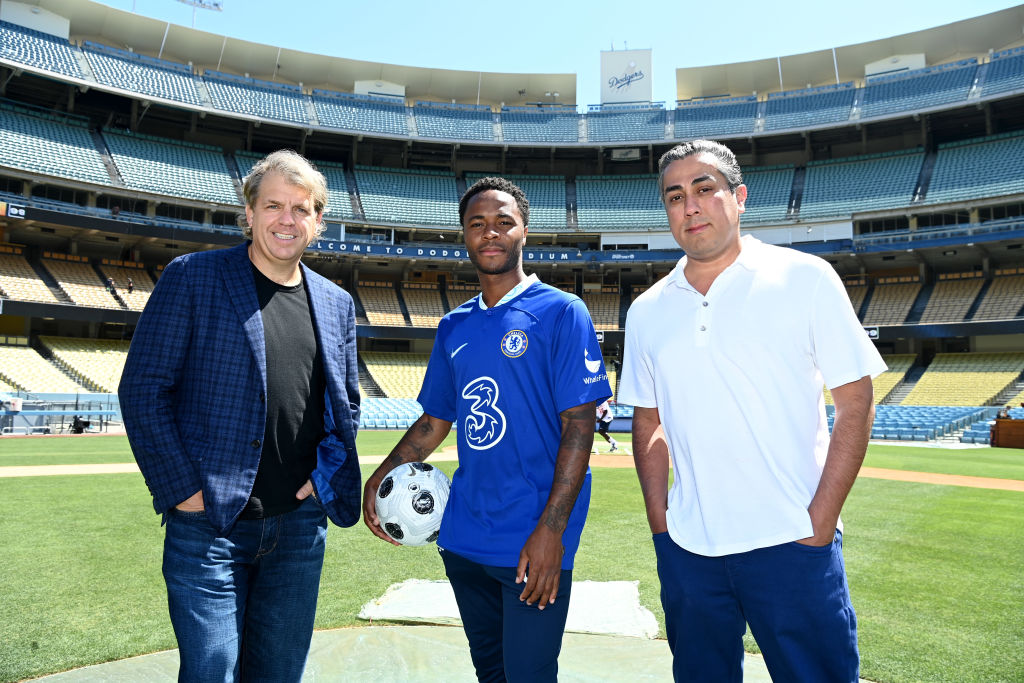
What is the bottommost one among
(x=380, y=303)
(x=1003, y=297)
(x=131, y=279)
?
(x=1003, y=297)

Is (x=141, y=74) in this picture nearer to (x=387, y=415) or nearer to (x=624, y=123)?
(x=387, y=415)

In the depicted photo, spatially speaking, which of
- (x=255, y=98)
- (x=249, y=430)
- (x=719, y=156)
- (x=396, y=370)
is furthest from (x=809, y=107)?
(x=249, y=430)

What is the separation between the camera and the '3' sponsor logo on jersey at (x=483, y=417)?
2709 mm


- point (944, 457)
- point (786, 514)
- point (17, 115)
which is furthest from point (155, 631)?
point (17, 115)

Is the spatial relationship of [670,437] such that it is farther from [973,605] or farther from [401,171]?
[401,171]

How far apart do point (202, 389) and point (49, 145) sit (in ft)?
140

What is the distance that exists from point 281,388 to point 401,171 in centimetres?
4661

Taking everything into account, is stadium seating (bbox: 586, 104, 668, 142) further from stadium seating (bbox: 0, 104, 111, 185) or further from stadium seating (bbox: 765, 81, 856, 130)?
stadium seating (bbox: 0, 104, 111, 185)

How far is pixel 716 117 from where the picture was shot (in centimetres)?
4662

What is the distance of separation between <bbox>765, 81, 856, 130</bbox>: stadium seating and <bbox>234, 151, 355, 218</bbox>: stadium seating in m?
29.0

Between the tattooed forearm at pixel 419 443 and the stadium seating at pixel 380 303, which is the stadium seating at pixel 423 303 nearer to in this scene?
the stadium seating at pixel 380 303

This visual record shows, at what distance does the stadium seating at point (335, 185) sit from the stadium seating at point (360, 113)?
10.7 feet

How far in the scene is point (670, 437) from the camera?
2.70 meters

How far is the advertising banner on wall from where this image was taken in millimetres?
49469
